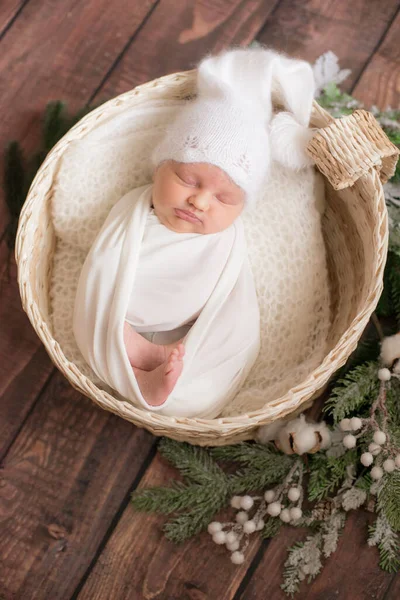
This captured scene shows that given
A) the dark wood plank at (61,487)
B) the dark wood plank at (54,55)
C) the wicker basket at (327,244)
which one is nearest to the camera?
the wicker basket at (327,244)

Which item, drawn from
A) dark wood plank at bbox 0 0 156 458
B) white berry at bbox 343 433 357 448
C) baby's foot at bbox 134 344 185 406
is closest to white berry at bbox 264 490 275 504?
white berry at bbox 343 433 357 448

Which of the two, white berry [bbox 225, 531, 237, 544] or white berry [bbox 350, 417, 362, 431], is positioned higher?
white berry [bbox 350, 417, 362, 431]

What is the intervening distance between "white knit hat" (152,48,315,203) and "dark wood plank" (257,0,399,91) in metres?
0.43

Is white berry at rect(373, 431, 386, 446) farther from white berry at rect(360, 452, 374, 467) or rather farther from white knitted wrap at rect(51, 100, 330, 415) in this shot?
white knitted wrap at rect(51, 100, 330, 415)

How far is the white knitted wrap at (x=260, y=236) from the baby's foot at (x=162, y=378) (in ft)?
0.56

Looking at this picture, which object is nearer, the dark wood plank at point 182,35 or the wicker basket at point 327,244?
the wicker basket at point 327,244

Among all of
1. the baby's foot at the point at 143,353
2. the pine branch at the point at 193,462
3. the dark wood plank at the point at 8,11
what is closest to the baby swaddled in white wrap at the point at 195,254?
the baby's foot at the point at 143,353

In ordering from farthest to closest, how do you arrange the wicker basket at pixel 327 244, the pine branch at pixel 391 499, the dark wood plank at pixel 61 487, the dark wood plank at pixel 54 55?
the dark wood plank at pixel 54 55
the dark wood plank at pixel 61 487
the pine branch at pixel 391 499
the wicker basket at pixel 327 244

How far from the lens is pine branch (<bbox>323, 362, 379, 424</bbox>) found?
3.95 feet

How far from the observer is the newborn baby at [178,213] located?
1.15 m

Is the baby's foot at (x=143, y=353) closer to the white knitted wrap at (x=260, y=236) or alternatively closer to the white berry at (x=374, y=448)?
the white knitted wrap at (x=260, y=236)

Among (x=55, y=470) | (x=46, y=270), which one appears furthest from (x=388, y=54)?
(x=55, y=470)

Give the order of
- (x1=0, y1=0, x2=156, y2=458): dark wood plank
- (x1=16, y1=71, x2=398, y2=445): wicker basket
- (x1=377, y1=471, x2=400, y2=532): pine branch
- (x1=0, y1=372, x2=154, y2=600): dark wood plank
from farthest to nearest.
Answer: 1. (x1=0, y1=0, x2=156, y2=458): dark wood plank
2. (x1=0, y1=372, x2=154, y2=600): dark wood plank
3. (x1=377, y1=471, x2=400, y2=532): pine branch
4. (x1=16, y1=71, x2=398, y2=445): wicker basket

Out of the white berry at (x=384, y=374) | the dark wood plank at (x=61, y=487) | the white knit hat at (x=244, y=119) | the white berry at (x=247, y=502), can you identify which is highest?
the white knit hat at (x=244, y=119)
